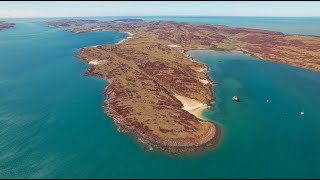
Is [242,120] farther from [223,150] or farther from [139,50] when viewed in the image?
[139,50]

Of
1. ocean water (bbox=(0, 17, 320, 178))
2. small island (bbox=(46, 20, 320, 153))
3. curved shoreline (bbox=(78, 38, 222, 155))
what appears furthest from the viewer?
small island (bbox=(46, 20, 320, 153))

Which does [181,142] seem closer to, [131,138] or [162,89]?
[131,138]

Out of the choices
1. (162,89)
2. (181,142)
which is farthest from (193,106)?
(181,142)

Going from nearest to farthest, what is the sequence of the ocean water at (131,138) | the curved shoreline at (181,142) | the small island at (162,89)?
the ocean water at (131,138) < the curved shoreline at (181,142) < the small island at (162,89)

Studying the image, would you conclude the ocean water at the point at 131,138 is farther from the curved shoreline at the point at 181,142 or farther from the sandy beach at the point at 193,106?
the sandy beach at the point at 193,106

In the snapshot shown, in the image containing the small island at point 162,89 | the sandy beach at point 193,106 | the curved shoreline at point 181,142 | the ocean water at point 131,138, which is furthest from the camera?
the sandy beach at point 193,106

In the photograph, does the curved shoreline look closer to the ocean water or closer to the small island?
the small island

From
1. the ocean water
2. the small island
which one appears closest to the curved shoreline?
the small island

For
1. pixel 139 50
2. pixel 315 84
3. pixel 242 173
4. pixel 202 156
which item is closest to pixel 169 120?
pixel 202 156

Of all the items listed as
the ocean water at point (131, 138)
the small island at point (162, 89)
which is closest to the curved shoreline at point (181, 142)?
the small island at point (162, 89)

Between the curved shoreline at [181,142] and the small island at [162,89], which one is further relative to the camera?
the small island at [162,89]
